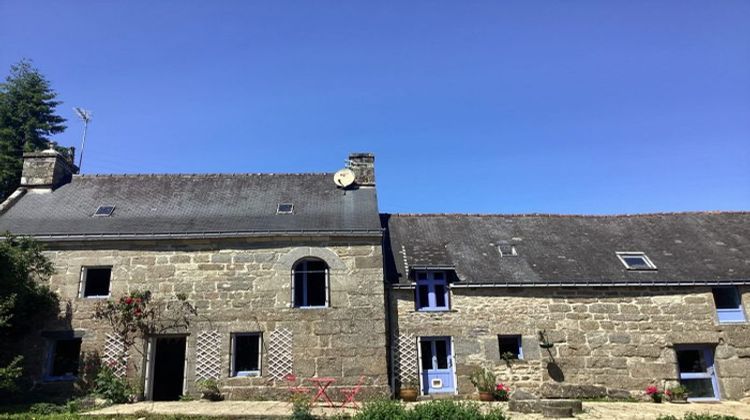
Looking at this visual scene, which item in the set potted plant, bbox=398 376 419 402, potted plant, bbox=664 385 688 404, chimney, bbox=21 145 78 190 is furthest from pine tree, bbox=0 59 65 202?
potted plant, bbox=664 385 688 404

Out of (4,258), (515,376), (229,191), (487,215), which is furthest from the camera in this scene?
(487,215)

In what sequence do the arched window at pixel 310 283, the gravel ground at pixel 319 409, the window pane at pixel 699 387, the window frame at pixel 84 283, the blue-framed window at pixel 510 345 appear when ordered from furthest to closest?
the blue-framed window at pixel 510 345, the window pane at pixel 699 387, the arched window at pixel 310 283, the window frame at pixel 84 283, the gravel ground at pixel 319 409

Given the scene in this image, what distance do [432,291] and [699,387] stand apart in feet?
22.4

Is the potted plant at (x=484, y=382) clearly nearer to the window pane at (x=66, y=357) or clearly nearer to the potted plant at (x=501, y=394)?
the potted plant at (x=501, y=394)

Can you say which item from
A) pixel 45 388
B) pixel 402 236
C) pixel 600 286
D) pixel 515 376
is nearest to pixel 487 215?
pixel 402 236

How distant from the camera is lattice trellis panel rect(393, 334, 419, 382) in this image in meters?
11.8

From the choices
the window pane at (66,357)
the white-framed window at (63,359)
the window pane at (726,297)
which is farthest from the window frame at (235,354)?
the window pane at (726,297)

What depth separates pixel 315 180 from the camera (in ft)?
48.9

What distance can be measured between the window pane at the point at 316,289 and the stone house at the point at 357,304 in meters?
0.04

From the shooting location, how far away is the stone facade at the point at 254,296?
11133mm

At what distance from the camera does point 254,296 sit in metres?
11.6

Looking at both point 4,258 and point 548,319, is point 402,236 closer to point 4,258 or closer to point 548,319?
point 548,319

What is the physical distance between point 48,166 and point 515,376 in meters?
14.1

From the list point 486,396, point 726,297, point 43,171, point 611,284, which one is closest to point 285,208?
point 486,396
